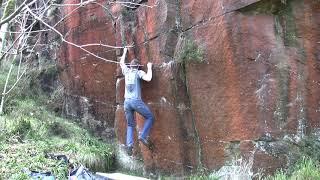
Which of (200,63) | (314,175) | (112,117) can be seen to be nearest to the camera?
(314,175)

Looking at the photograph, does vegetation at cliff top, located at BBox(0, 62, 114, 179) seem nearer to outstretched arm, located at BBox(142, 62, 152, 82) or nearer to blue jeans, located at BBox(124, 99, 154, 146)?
blue jeans, located at BBox(124, 99, 154, 146)

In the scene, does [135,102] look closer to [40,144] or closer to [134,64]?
[134,64]

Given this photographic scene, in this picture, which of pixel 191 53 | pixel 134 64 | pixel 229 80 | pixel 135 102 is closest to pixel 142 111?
pixel 135 102

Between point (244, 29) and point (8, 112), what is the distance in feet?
27.8

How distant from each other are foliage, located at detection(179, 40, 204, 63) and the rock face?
0.02 metres

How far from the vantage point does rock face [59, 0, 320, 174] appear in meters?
8.01

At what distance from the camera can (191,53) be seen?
8742 millimetres

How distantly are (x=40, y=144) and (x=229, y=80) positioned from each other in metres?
5.23

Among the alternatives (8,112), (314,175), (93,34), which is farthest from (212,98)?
(8,112)

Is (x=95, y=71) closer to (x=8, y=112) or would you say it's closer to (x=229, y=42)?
(x=8, y=112)

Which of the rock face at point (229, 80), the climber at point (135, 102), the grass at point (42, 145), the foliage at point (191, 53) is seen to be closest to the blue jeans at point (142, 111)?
the climber at point (135, 102)

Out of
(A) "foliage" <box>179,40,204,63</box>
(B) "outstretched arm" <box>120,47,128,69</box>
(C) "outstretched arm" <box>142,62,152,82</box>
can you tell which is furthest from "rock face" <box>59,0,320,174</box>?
(B) "outstretched arm" <box>120,47,128,69</box>

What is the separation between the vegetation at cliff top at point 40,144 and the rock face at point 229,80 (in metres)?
1.62

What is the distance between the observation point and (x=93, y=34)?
43.9ft
